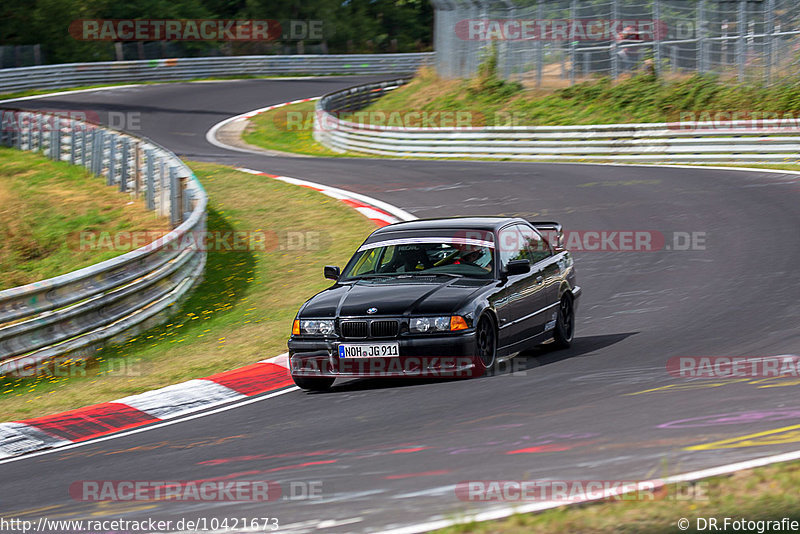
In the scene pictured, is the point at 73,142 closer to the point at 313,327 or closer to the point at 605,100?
the point at 605,100

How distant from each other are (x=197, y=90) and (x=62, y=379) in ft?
129

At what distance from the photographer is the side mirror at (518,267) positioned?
362 inches

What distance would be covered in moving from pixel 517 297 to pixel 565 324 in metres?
1.08

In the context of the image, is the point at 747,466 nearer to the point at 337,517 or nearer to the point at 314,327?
the point at 337,517

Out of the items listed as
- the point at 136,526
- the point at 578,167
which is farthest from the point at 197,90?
the point at 136,526

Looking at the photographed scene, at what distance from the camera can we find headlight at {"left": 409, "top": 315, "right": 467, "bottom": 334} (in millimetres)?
8414

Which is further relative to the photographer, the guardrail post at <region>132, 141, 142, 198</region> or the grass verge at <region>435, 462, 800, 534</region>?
the guardrail post at <region>132, 141, 142, 198</region>

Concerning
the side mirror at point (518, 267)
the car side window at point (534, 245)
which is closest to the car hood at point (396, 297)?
the side mirror at point (518, 267)

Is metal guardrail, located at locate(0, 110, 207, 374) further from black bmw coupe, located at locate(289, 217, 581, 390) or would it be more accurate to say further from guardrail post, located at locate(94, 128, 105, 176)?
guardrail post, located at locate(94, 128, 105, 176)

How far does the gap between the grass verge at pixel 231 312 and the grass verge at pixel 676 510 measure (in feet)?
20.1

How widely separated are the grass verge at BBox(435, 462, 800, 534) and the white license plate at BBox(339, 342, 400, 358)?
12.2 ft

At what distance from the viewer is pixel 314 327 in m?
8.83

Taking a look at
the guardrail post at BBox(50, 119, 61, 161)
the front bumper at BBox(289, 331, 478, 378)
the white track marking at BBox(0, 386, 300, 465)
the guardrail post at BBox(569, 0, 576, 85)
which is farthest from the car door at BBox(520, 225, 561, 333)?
the guardrail post at BBox(569, 0, 576, 85)

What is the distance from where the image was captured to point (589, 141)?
2662 centimetres
